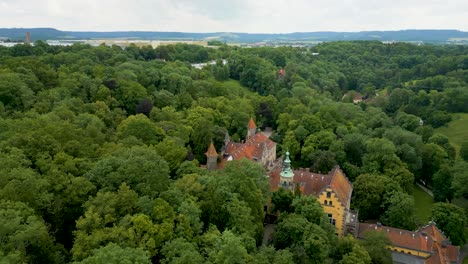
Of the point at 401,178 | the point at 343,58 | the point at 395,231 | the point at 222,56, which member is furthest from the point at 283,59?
the point at 395,231

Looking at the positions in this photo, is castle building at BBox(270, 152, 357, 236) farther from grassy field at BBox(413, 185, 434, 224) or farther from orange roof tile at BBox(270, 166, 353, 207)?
grassy field at BBox(413, 185, 434, 224)

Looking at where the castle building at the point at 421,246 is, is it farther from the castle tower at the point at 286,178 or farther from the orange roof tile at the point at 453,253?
the castle tower at the point at 286,178

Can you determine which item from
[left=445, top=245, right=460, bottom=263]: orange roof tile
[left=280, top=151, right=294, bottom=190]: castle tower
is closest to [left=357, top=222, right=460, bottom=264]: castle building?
[left=445, top=245, right=460, bottom=263]: orange roof tile

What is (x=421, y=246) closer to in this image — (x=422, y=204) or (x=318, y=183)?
(x=318, y=183)

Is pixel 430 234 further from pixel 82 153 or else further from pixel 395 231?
pixel 82 153

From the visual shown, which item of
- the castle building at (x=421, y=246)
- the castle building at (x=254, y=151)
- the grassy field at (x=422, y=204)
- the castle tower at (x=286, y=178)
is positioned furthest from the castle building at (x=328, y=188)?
the grassy field at (x=422, y=204)
